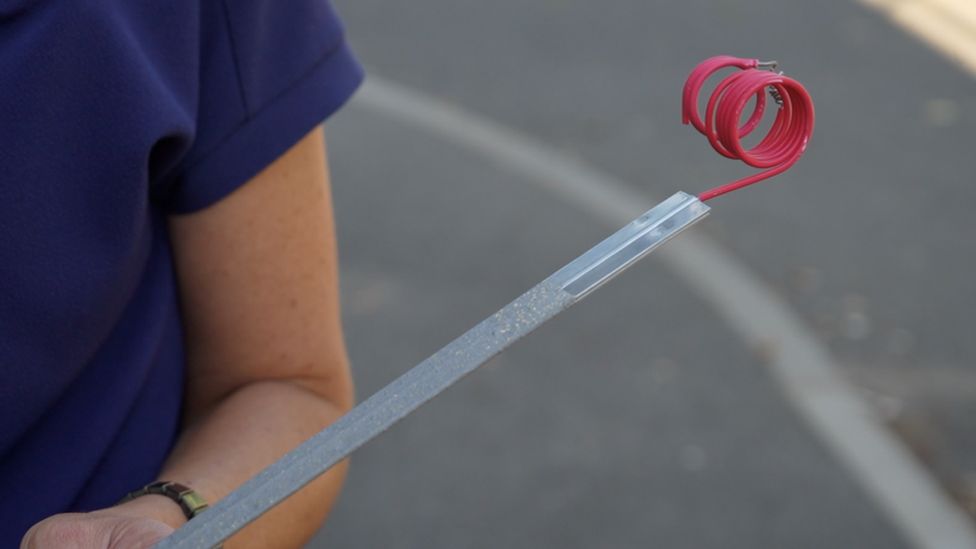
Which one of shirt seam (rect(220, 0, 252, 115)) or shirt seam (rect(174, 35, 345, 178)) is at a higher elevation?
shirt seam (rect(220, 0, 252, 115))

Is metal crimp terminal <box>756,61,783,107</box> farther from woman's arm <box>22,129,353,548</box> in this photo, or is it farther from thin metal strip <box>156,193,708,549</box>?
woman's arm <box>22,129,353,548</box>

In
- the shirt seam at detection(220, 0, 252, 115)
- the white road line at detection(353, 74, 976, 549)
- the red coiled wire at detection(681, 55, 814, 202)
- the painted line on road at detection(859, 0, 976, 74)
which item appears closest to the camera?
the red coiled wire at detection(681, 55, 814, 202)

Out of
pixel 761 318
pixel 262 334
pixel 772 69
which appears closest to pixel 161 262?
pixel 262 334

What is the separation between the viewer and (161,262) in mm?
1288

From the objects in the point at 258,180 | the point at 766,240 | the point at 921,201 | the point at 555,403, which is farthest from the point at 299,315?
the point at 921,201

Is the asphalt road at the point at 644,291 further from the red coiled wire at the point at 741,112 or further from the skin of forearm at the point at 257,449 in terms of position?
the red coiled wire at the point at 741,112

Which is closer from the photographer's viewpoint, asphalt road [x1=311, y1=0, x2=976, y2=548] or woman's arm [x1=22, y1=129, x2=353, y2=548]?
woman's arm [x1=22, y1=129, x2=353, y2=548]

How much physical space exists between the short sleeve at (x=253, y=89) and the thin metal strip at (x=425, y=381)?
15.8 inches

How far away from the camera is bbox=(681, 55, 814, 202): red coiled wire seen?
3.20 feet

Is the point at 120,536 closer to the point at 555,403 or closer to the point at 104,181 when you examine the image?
the point at 104,181

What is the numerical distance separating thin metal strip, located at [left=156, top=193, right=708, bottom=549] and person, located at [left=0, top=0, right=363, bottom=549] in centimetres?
13

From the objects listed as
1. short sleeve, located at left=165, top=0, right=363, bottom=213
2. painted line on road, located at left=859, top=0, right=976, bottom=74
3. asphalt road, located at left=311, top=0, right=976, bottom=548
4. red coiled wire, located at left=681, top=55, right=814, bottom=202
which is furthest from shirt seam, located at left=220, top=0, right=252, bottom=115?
painted line on road, located at left=859, top=0, right=976, bottom=74

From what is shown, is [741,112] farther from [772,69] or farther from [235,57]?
[235,57]

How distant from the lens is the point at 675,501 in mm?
3699
